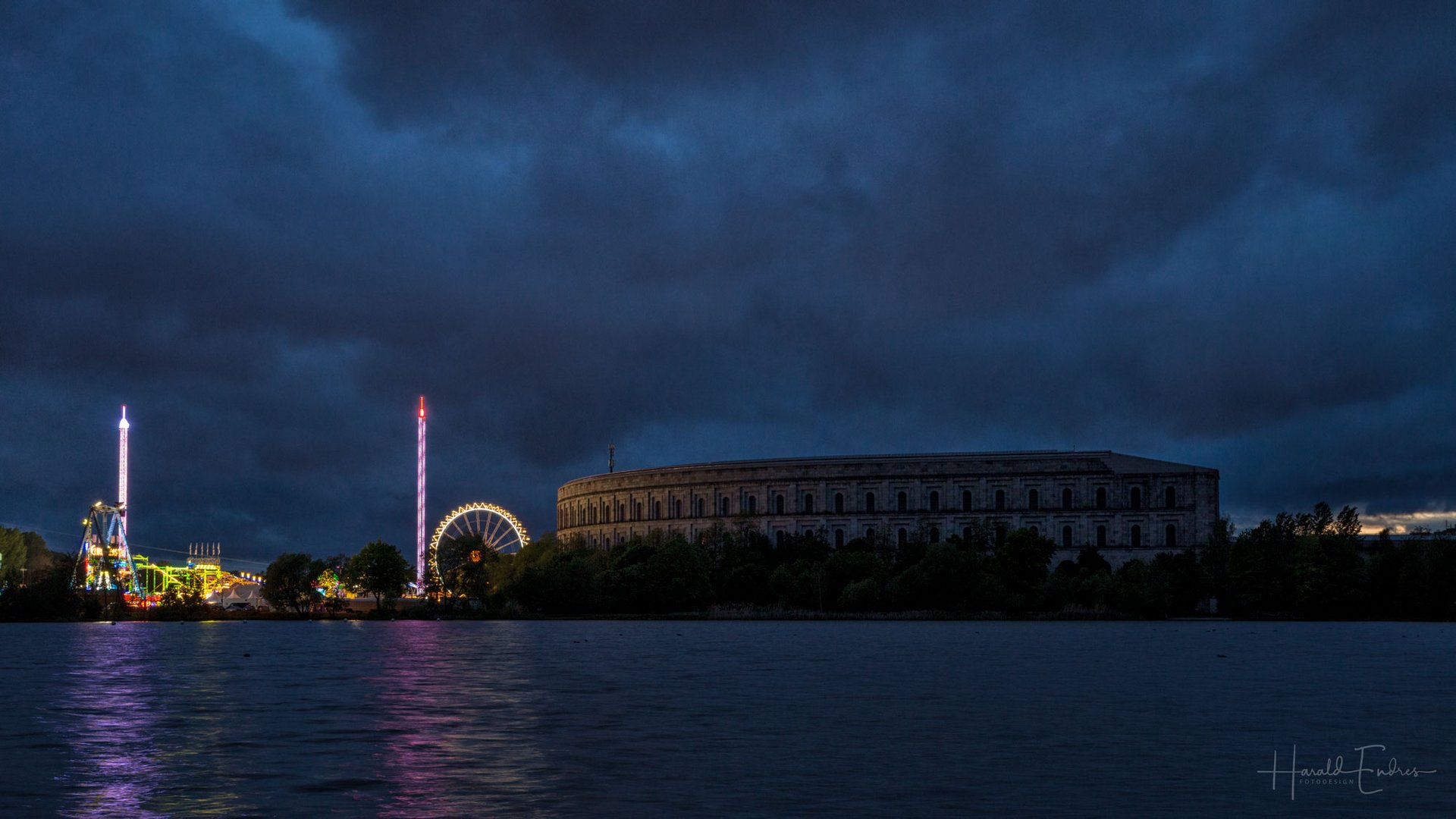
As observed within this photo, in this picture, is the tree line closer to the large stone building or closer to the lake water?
the large stone building

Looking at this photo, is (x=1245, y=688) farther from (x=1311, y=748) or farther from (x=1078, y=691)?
(x=1311, y=748)

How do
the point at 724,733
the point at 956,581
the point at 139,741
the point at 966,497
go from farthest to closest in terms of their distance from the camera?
1. the point at 966,497
2. the point at 956,581
3. the point at 724,733
4. the point at 139,741

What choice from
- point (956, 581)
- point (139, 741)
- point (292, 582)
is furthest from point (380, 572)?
point (139, 741)

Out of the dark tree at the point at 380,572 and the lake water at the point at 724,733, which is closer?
the lake water at the point at 724,733

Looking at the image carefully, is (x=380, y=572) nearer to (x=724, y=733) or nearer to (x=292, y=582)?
(x=292, y=582)

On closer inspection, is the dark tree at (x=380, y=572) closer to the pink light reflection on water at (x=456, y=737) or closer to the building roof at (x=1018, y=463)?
the building roof at (x=1018, y=463)

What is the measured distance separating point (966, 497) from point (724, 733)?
460 feet

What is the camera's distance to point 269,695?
4378cm

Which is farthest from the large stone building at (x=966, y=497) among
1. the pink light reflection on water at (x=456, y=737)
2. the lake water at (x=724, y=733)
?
the pink light reflection on water at (x=456, y=737)

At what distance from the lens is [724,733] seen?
31953 mm

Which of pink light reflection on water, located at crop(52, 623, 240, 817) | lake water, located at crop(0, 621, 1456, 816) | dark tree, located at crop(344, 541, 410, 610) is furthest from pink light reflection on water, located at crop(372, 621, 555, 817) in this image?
dark tree, located at crop(344, 541, 410, 610)

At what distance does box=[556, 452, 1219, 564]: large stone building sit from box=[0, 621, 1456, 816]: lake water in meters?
96.3

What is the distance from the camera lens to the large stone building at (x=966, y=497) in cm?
16425

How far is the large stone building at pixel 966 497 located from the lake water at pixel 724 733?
316ft
